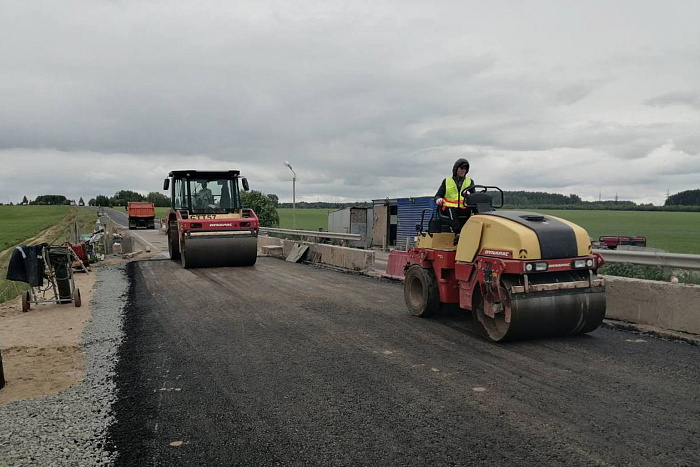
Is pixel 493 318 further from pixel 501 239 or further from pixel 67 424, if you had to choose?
pixel 67 424

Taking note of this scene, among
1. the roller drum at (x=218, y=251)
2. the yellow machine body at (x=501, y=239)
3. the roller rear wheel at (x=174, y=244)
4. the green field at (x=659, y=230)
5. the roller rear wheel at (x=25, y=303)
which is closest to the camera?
the yellow machine body at (x=501, y=239)

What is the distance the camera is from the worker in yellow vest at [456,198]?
24.2 feet

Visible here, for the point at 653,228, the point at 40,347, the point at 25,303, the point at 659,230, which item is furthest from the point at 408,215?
the point at 653,228

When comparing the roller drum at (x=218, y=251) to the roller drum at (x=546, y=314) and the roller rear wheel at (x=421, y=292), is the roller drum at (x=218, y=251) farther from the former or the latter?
the roller drum at (x=546, y=314)

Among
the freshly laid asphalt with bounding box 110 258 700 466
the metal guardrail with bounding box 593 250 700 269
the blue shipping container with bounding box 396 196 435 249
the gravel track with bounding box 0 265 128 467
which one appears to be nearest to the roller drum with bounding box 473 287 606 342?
the freshly laid asphalt with bounding box 110 258 700 466

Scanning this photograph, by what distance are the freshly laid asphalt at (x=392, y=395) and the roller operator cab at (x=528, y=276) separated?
28 centimetres

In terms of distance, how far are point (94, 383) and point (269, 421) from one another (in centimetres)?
214

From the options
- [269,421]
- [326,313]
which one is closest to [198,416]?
[269,421]

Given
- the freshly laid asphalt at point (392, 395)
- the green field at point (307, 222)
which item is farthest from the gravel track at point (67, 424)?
the green field at point (307, 222)

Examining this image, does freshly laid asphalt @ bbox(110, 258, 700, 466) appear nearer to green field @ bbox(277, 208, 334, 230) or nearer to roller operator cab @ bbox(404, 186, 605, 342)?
roller operator cab @ bbox(404, 186, 605, 342)

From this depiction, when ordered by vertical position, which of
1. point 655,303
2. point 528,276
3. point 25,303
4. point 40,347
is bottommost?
point 40,347

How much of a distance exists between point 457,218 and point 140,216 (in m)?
47.3

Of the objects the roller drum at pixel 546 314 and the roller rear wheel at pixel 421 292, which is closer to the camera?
the roller drum at pixel 546 314

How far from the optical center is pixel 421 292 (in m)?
7.93
